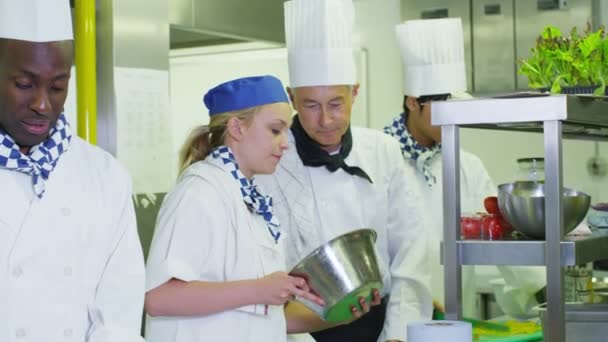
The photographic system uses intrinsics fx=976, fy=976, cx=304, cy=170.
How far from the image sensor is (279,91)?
2.35 metres

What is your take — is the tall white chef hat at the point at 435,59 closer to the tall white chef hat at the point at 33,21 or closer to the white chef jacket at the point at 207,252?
the white chef jacket at the point at 207,252

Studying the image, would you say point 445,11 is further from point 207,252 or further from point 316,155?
point 207,252

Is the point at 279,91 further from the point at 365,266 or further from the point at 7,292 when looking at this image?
the point at 7,292

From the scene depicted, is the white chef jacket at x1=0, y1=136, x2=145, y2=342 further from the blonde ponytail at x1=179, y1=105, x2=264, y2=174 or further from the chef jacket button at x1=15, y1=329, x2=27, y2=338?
the blonde ponytail at x1=179, y1=105, x2=264, y2=174

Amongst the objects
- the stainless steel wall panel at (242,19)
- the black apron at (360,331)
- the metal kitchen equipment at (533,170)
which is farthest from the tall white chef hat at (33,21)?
the stainless steel wall panel at (242,19)

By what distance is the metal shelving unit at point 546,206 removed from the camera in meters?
1.78

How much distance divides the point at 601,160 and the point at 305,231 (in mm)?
2397

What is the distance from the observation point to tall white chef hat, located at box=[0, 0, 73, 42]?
1.73 m

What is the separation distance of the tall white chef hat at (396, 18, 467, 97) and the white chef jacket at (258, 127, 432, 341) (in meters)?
0.38

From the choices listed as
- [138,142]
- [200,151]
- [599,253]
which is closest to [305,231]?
[200,151]

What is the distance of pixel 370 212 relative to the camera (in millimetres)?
2750

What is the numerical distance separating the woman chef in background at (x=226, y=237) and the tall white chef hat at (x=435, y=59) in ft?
2.90

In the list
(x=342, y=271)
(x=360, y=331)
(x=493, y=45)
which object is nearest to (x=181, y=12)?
(x=360, y=331)

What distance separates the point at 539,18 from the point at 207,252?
9.16 feet
